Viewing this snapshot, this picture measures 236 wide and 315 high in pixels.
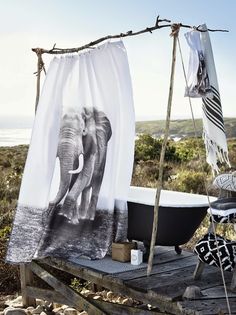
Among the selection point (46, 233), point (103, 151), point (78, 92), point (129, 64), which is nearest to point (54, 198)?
point (46, 233)

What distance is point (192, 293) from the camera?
4074 mm

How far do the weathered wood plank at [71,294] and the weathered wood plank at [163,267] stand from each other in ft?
1.23

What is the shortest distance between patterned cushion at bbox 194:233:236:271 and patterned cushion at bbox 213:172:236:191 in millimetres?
564

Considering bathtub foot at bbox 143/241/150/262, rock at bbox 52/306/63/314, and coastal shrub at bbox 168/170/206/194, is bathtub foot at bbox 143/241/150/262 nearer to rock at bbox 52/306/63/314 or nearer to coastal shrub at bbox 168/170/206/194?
rock at bbox 52/306/63/314

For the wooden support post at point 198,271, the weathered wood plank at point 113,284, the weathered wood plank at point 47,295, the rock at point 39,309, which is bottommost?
the rock at point 39,309

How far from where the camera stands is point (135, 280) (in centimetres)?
455

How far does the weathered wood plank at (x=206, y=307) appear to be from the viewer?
3832 millimetres

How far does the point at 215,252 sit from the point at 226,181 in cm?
74

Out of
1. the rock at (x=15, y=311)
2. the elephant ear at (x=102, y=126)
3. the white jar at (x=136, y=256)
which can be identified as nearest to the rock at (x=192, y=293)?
the white jar at (x=136, y=256)

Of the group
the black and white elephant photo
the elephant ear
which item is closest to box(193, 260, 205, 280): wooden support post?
the black and white elephant photo

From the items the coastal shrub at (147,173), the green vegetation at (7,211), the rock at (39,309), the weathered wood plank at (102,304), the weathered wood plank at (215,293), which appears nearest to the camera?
the weathered wood plank at (215,293)

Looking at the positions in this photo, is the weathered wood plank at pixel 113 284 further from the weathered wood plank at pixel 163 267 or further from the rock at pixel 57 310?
the rock at pixel 57 310

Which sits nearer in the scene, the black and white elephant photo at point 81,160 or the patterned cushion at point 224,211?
the patterned cushion at point 224,211

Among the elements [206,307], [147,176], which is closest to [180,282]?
[206,307]
